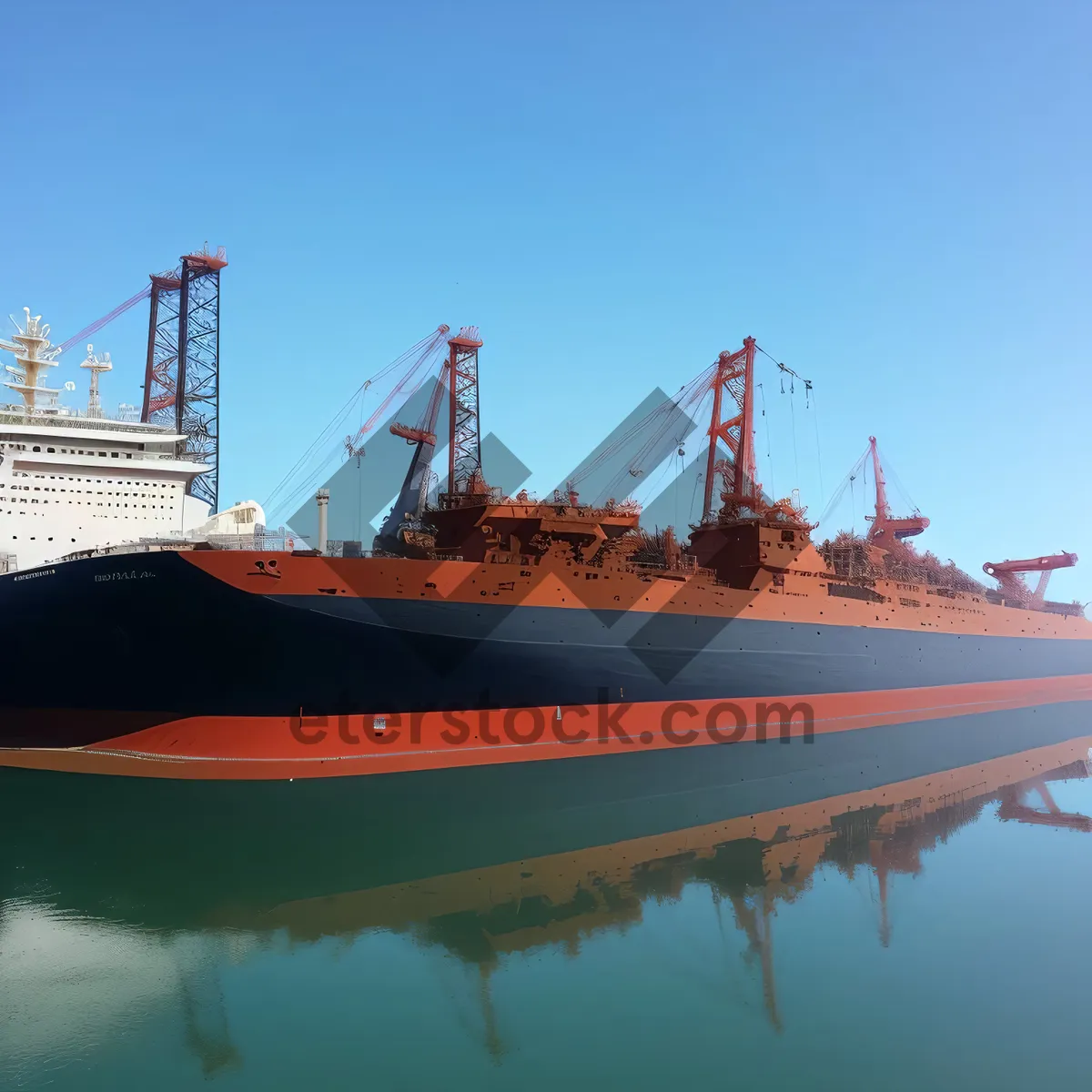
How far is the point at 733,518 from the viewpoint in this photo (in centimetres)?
2744

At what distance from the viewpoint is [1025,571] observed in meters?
43.1

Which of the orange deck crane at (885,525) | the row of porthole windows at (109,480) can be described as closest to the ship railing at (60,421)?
the row of porthole windows at (109,480)

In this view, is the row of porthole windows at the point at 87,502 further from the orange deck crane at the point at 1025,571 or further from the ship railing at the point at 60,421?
the orange deck crane at the point at 1025,571

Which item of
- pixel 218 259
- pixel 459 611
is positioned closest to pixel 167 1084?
pixel 459 611

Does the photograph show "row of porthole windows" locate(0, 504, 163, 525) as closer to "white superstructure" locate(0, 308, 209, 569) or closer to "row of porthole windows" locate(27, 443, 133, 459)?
"white superstructure" locate(0, 308, 209, 569)

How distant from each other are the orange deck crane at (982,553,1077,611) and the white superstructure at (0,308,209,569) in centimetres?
4044

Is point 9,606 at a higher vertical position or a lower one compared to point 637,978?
higher

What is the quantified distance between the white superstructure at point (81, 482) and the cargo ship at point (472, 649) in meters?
2.60

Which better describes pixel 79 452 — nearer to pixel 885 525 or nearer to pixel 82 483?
pixel 82 483

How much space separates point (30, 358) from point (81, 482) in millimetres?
5343

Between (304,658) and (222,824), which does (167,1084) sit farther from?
(304,658)

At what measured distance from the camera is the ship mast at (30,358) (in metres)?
22.5

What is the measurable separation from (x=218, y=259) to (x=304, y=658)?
833 inches

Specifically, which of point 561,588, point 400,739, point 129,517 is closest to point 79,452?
point 129,517
